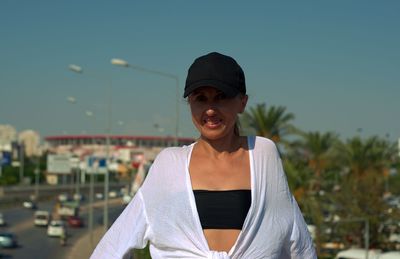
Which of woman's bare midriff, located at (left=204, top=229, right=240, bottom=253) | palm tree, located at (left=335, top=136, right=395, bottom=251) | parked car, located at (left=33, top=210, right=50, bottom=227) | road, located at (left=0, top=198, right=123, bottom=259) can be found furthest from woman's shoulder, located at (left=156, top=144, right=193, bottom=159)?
parked car, located at (left=33, top=210, right=50, bottom=227)

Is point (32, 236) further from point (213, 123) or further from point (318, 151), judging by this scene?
point (213, 123)

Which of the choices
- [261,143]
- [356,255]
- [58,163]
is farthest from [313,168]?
[58,163]

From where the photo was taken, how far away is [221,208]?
8.89ft

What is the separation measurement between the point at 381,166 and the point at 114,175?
384ft

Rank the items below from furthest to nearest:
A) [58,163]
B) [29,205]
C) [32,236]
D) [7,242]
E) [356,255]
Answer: [58,163] < [29,205] < [32,236] < [7,242] < [356,255]

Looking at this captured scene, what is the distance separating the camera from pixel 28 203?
87.8 meters

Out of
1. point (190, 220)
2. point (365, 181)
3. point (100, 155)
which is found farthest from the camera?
point (100, 155)

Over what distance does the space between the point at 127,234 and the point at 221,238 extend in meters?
0.34

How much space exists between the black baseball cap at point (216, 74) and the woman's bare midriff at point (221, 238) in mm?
441

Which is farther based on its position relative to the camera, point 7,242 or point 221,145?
point 7,242

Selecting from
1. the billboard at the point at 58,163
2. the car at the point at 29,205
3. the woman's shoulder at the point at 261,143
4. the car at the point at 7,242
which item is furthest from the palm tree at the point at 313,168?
the billboard at the point at 58,163

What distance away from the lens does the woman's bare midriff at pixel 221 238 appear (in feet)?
8.75

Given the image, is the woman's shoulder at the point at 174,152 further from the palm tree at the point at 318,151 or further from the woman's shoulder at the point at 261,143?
the palm tree at the point at 318,151

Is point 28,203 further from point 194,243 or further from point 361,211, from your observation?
point 194,243
